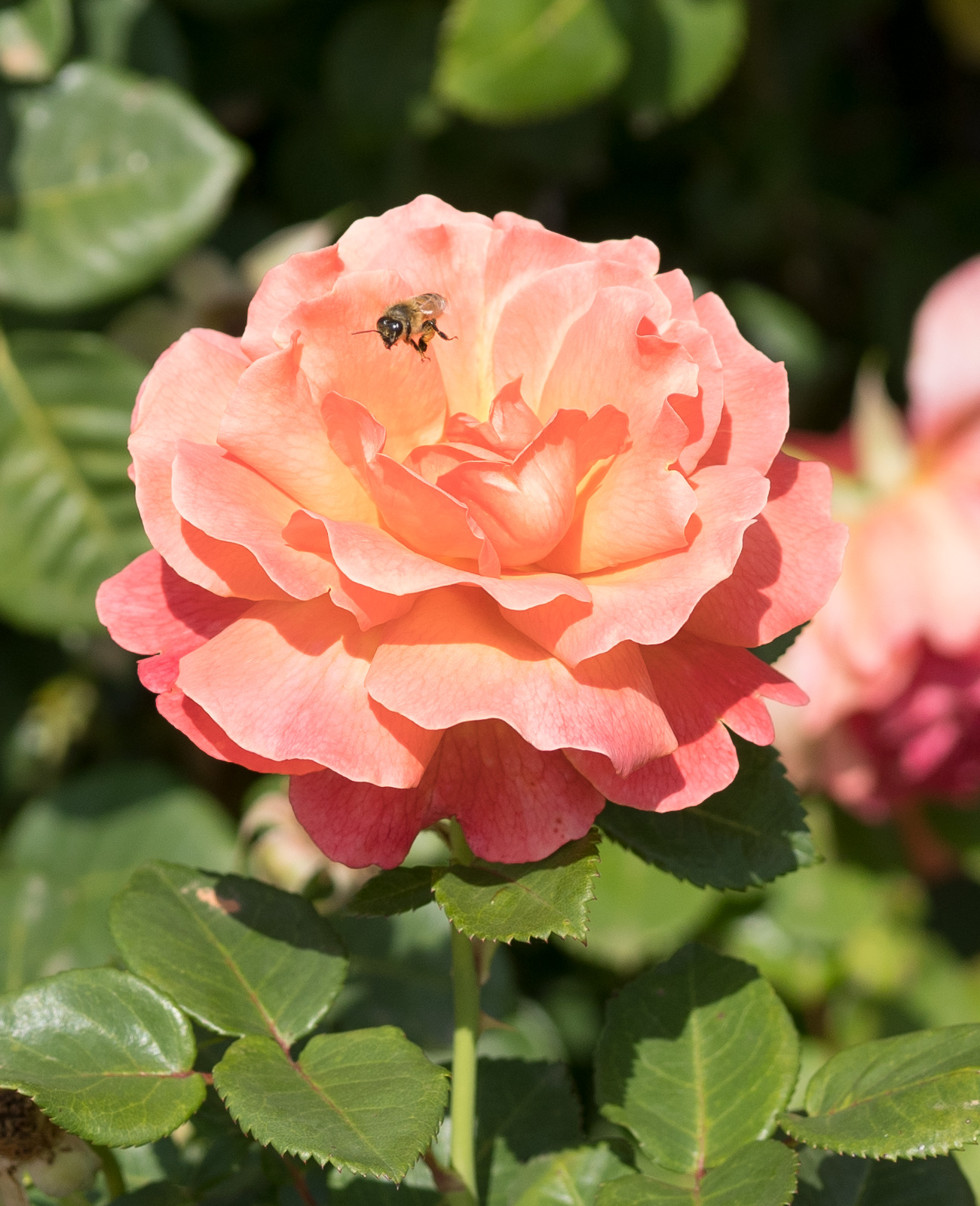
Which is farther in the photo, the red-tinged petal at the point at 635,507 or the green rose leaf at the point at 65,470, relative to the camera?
the green rose leaf at the point at 65,470

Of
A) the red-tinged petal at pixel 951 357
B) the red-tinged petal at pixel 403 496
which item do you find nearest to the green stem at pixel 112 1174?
the red-tinged petal at pixel 403 496

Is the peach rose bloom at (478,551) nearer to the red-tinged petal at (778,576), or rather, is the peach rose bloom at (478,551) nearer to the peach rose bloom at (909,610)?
the red-tinged petal at (778,576)

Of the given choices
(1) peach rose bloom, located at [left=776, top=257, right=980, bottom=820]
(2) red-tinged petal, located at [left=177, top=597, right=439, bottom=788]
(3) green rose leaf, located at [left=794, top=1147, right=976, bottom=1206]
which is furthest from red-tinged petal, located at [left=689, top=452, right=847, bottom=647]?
(1) peach rose bloom, located at [left=776, top=257, right=980, bottom=820]

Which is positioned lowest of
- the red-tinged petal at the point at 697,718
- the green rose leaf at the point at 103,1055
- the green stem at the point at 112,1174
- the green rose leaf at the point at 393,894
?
the green stem at the point at 112,1174

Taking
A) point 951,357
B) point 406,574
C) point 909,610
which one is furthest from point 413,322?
point 951,357

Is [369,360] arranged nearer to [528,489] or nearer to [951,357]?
[528,489]

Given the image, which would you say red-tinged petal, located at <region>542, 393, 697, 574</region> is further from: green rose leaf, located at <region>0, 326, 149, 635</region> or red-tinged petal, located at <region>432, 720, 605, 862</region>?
green rose leaf, located at <region>0, 326, 149, 635</region>

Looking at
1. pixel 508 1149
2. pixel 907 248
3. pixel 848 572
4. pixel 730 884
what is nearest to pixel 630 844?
pixel 730 884
